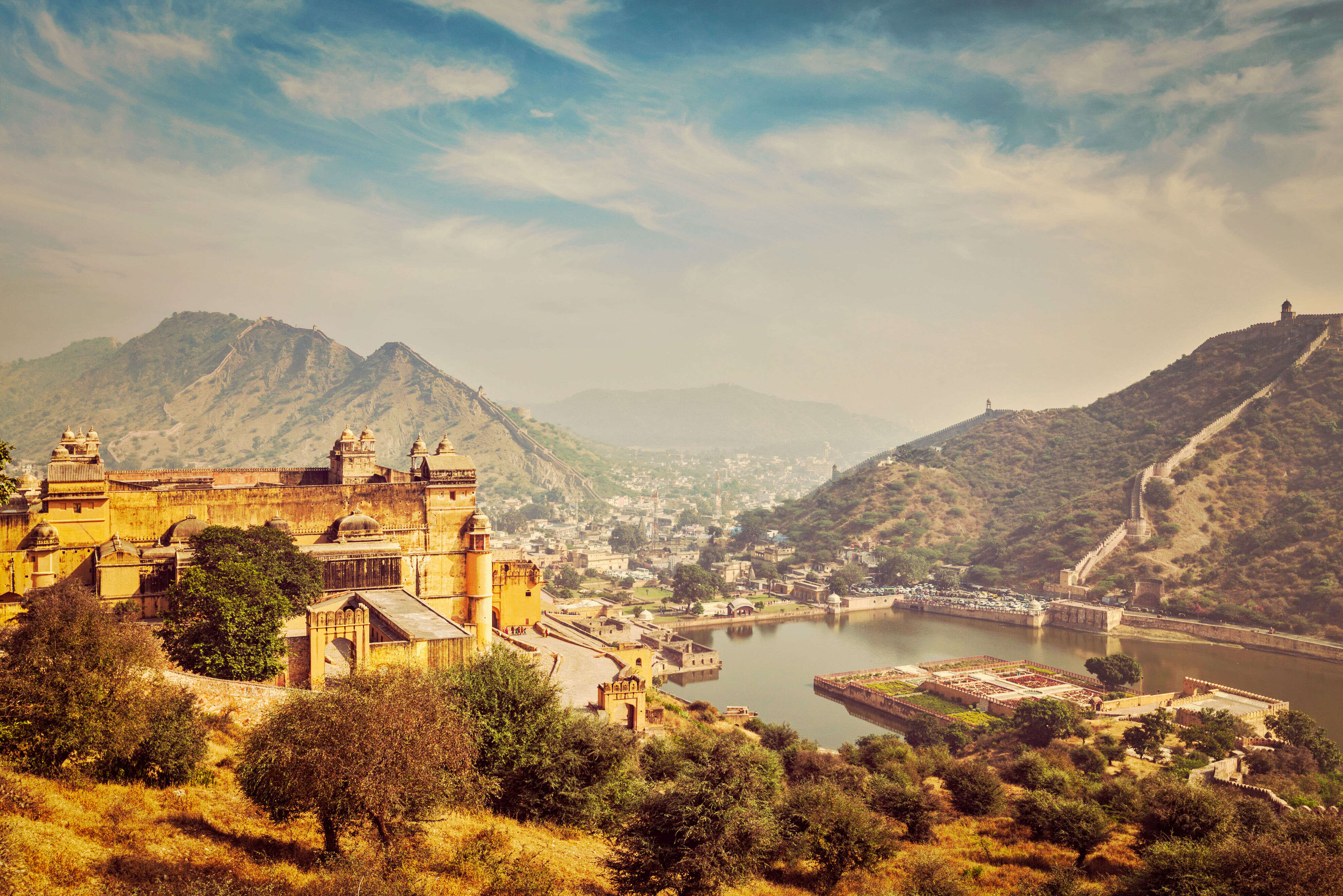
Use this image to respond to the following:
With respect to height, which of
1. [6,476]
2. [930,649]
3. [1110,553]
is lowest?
[930,649]

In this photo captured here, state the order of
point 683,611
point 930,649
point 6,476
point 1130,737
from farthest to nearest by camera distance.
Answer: point 683,611 → point 930,649 → point 1130,737 → point 6,476

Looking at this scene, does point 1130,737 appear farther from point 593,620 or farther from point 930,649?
point 593,620

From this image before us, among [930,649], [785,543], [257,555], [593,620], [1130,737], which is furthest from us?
[785,543]

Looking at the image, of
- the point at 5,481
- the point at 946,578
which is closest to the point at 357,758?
the point at 5,481

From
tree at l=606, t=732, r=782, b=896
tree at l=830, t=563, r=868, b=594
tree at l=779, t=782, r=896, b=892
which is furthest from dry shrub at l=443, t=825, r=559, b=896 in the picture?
tree at l=830, t=563, r=868, b=594

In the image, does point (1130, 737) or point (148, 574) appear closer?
point (148, 574)

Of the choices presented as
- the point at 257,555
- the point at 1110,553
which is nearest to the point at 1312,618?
the point at 1110,553

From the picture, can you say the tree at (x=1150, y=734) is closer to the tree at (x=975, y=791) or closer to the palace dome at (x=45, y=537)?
the tree at (x=975, y=791)

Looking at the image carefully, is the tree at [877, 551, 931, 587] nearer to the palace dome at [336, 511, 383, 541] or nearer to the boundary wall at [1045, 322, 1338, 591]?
the boundary wall at [1045, 322, 1338, 591]
